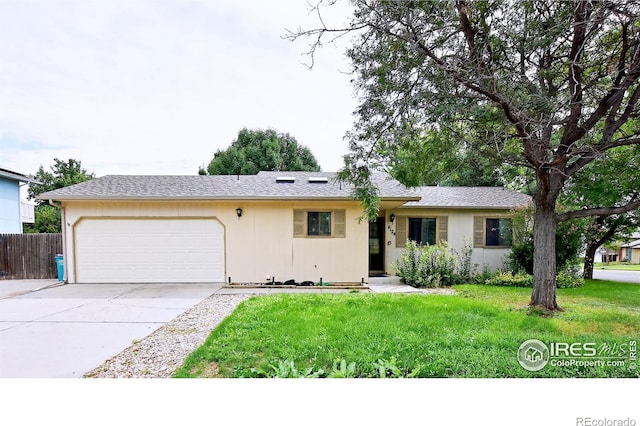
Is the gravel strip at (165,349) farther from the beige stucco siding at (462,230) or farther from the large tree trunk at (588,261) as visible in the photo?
the large tree trunk at (588,261)

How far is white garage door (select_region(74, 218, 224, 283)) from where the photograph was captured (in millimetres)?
7730

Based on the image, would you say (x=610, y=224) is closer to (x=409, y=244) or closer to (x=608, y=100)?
(x=409, y=244)

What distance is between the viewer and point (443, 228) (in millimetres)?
9352

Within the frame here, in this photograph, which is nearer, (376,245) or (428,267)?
(428,267)

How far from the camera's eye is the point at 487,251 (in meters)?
9.33

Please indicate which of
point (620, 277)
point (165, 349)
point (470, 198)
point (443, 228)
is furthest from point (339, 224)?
point (620, 277)

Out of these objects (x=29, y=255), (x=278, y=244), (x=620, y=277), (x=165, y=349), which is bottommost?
(x=620, y=277)

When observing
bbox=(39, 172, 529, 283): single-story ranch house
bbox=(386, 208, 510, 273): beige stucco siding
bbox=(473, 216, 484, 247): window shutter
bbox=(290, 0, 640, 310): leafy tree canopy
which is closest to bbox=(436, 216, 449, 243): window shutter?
bbox=(386, 208, 510, 273): beige stucco siding

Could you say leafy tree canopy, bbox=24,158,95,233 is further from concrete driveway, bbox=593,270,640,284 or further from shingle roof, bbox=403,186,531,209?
concrete driveway, bbox=593,270,640,284

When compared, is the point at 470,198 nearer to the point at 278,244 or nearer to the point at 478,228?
the point at 478,228

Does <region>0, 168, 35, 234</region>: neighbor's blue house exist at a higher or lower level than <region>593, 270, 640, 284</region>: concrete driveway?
higher

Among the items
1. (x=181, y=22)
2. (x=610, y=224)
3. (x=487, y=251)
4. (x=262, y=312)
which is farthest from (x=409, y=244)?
(x=181, y=22)

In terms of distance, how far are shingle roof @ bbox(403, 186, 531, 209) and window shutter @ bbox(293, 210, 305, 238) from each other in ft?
11.3

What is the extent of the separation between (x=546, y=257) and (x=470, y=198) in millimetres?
5131
